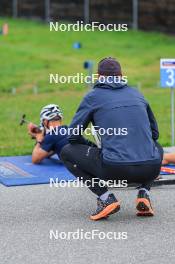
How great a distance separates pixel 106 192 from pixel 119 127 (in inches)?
25.6

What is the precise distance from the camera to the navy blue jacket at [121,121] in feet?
26.7

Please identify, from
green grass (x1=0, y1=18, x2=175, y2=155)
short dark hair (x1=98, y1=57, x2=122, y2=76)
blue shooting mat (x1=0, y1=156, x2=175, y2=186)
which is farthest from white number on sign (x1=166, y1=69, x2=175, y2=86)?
short dark hair (x1=98, y1=57, x2=122, y2=76)

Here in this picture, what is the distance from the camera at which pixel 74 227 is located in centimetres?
800

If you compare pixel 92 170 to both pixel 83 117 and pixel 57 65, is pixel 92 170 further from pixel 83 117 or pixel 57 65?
pixel 57 65

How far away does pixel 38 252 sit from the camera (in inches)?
282

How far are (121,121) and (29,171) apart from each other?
2.83 m

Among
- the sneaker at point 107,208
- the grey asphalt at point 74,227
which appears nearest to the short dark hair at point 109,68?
the sneaker at point 107,208

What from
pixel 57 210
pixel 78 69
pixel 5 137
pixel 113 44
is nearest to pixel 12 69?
pixel 78 69

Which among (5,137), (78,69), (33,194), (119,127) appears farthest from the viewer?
(78,69)

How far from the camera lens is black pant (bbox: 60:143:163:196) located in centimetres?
815

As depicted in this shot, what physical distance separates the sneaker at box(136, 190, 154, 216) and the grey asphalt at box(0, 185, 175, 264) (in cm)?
9

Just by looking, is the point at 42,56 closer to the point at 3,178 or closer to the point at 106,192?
the point at 3,178

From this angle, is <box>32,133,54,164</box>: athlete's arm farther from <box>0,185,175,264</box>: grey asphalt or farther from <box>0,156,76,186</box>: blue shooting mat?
<box>0,185,175,264</box>: grey asphalt

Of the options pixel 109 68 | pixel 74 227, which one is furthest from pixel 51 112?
pixel 74 227
